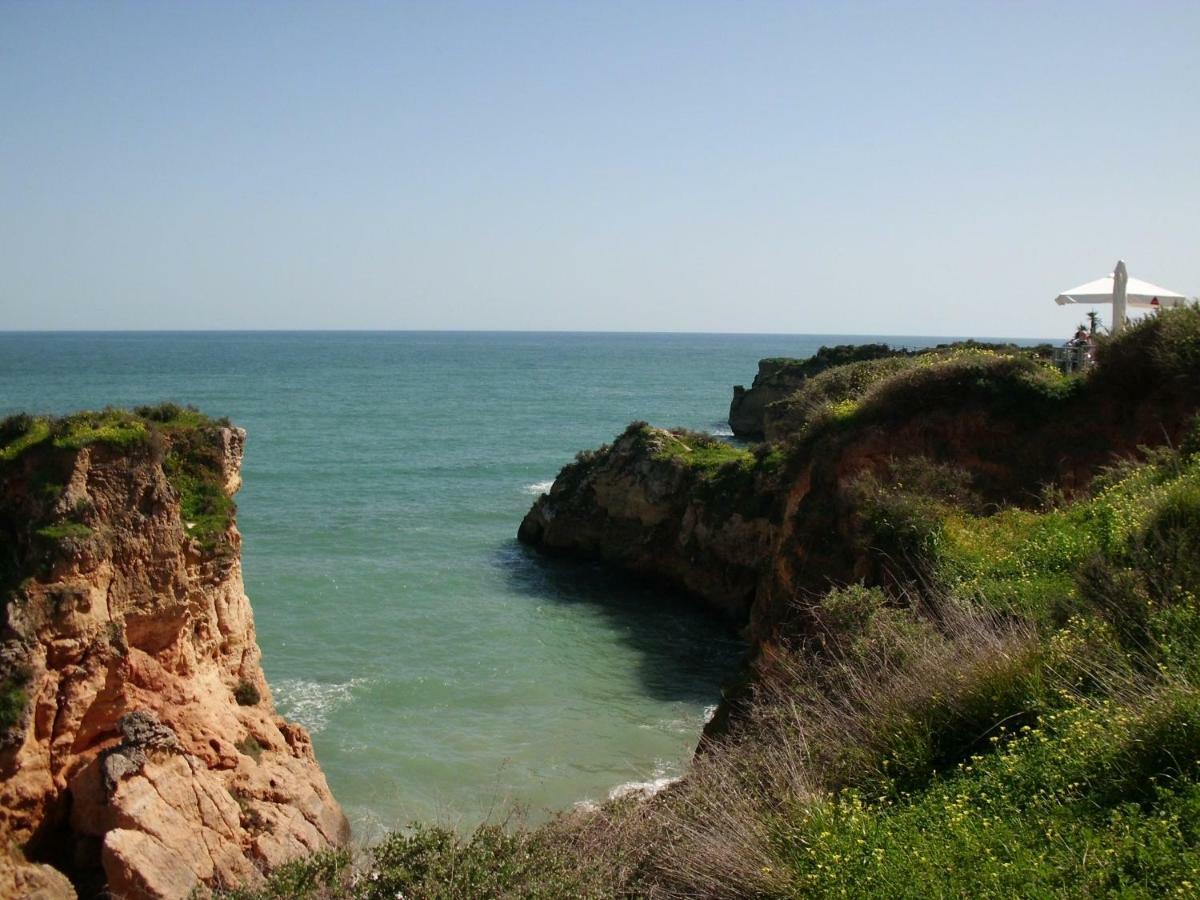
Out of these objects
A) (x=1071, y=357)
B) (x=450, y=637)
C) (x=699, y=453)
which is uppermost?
(x=1071, y=357)

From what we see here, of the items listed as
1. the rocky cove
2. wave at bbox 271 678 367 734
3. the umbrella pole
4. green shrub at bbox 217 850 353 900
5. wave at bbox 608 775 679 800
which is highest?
the umbrella pole

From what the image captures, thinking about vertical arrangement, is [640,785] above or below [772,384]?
below

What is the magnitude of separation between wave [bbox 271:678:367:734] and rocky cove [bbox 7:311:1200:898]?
458 cm

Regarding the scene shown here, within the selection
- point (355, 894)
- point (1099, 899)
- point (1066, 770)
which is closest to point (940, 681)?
point (1066, 770)

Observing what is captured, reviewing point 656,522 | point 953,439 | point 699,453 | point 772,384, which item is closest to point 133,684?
point 953,439

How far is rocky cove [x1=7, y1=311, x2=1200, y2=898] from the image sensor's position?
30.0 ft

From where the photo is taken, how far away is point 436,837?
10328 millimetres

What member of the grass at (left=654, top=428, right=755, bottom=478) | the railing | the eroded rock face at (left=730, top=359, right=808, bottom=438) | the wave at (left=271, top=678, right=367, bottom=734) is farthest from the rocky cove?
the eroded rock face at (left=730, top=359, right=808, bottom=438)

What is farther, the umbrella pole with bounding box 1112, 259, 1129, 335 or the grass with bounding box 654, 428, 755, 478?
the grass with bounding box 654, 428, 755, 478

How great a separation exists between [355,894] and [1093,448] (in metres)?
15.1

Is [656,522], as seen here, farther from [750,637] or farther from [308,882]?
[308,882]

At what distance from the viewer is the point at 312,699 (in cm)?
2262

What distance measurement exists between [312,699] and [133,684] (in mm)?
7957

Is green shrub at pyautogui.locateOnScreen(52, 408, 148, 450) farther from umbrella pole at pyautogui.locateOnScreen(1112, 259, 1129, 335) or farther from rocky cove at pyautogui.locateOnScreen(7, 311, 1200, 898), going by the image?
umbrella pole at pyautogui.locateOnScreen(1112, 259, 1129, 335)
